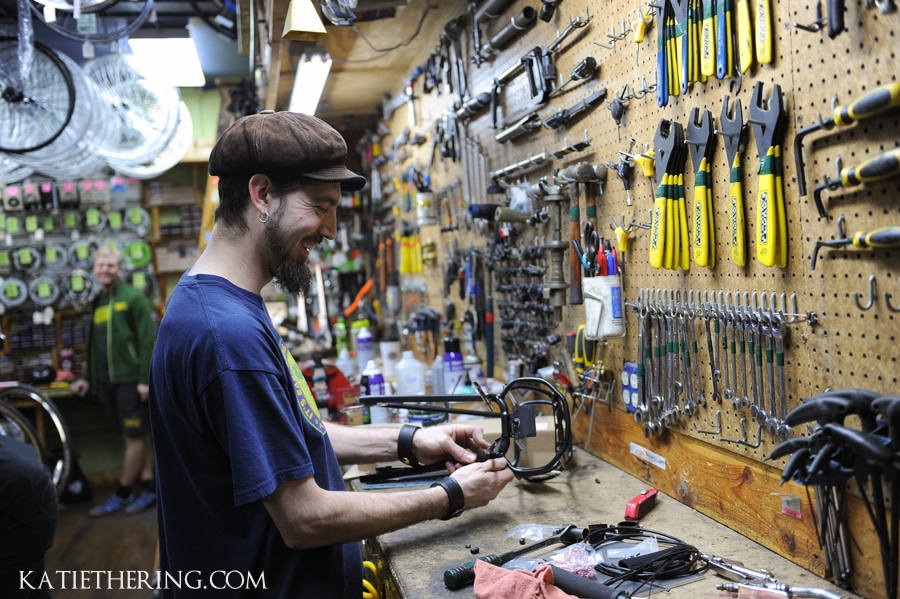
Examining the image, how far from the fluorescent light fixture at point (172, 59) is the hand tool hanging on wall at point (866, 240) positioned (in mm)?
5640

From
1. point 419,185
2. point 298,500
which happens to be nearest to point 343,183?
point 298,500

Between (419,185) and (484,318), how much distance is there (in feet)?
3.84

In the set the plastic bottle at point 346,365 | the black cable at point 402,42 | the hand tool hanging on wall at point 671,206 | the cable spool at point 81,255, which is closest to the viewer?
the hand tool hanging on wall at point 671,206

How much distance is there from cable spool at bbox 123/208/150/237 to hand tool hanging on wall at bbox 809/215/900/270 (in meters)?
6.54

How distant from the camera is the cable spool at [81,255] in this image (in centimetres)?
652

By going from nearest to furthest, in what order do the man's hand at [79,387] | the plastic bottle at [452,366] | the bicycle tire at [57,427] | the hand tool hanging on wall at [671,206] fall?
the hand tool hanging on wall at [671,206], the plastic bottle at [452,366], the bicycle tire at [57,427], the man's hand at [79,387]

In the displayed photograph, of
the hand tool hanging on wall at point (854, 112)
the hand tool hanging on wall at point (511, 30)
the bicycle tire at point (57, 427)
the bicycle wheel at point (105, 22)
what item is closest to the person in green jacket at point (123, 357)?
the bicycle tire at point (57, 427)

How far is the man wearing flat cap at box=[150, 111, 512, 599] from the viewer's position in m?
1.34

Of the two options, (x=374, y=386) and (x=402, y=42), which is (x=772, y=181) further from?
(x=402, y=42)

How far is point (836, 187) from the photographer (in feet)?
4.39

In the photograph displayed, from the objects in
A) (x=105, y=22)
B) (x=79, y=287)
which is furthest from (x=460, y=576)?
(x=79, y=287)

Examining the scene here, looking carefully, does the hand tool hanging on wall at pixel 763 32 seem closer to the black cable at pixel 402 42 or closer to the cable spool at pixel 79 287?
the black cable at pixel 402 42

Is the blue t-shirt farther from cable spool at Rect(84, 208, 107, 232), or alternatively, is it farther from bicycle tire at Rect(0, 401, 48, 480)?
cable spool at Rect(84, 208, 107, 232)

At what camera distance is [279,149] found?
149 centimetres
